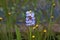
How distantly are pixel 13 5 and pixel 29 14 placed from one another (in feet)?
2.31

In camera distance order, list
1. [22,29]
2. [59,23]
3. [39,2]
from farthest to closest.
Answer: [39,2] < [59,23] < [22,29]

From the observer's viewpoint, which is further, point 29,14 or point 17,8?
point 17,8

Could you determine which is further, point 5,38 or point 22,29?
point 22,29

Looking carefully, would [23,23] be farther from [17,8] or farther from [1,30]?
[1,30]

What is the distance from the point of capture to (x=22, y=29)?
6.06 ft

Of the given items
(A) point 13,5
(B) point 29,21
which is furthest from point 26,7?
(B) point 29,21

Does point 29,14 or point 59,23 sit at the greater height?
point 29,14

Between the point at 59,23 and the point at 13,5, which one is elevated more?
the point at 13,5

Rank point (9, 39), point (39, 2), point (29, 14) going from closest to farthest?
1. point (29, 14)
2. point (9, 39)
3. point (39, 2)

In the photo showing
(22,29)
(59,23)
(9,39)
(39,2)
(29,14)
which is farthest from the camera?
(39,2)

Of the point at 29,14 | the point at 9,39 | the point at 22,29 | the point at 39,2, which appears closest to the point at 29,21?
the point at 29,14

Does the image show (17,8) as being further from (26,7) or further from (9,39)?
(9,39)

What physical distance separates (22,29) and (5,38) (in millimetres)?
390

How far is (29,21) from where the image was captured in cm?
133
